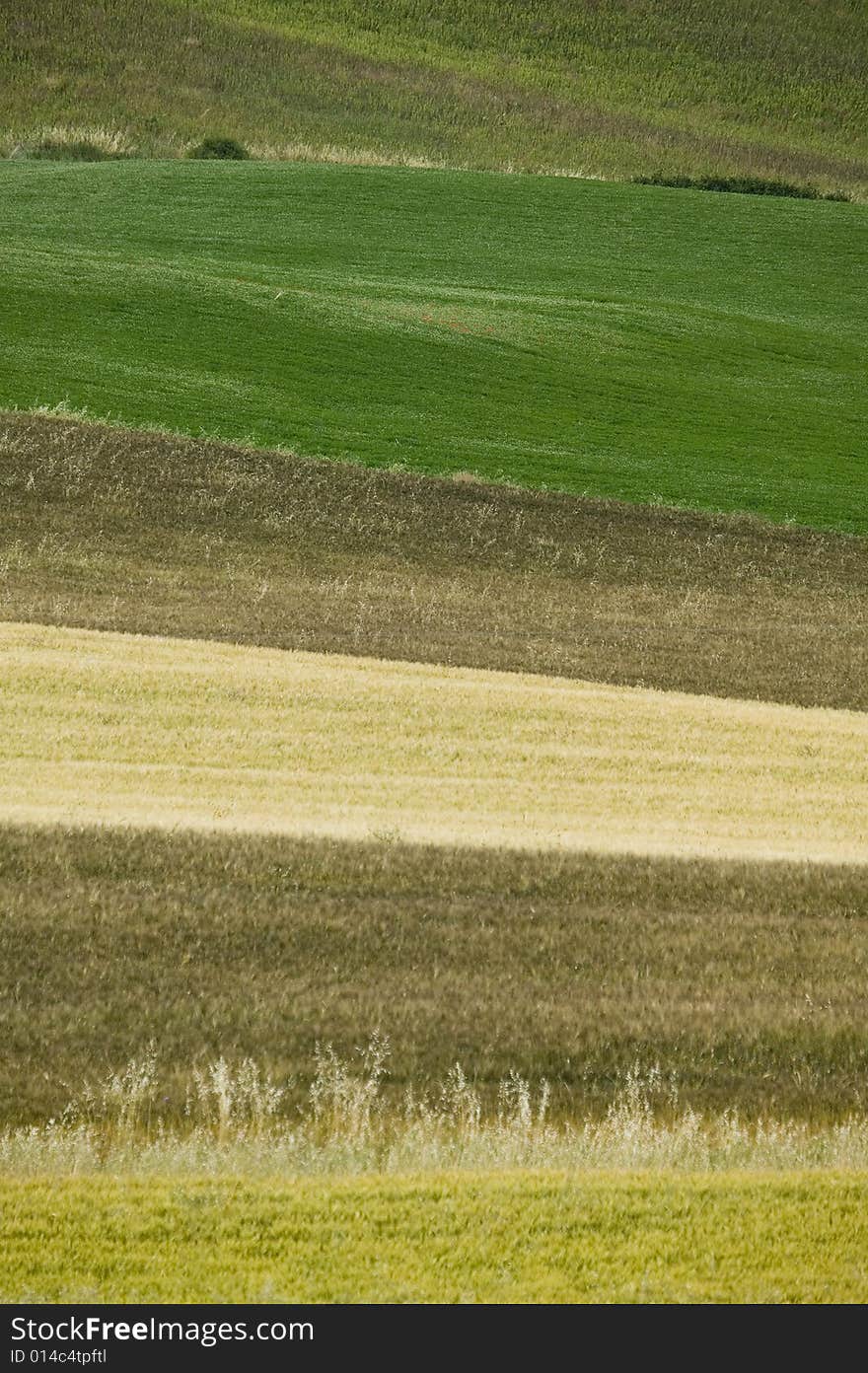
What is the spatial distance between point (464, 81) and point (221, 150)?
15586 mm

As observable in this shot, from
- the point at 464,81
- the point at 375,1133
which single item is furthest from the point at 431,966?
the point at 464,81

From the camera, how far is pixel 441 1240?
480 centimetres

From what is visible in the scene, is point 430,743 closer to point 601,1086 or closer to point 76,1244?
point 601,1086

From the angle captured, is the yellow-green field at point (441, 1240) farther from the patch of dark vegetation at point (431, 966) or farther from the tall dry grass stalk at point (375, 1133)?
the patch of dark vegetation at point (431, 966)

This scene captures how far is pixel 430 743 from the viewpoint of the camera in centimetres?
1284

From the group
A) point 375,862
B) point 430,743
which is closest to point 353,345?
point 430,743

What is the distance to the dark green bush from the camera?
64.1m

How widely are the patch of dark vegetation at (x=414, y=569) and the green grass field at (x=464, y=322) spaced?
2.36m

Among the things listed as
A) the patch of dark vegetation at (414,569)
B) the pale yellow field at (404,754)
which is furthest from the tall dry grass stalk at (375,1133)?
the patch of dark vegetation at (414,569)

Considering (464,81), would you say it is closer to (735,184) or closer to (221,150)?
(735,184)

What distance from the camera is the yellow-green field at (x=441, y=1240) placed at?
4508 millimetres

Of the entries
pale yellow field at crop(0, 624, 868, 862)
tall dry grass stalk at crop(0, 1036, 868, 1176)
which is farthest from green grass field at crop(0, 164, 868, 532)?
tall dry grass stalk at crop(0, 1036, 868, 1176)

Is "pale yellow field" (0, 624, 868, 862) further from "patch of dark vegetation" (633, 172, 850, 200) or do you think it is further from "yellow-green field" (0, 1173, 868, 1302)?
"patch of dark vegetation" (633, 172, 850, 200)
